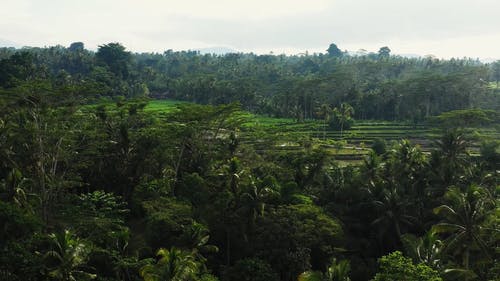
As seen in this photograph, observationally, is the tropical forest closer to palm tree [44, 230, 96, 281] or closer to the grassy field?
palm tree [44, 230, 96, 281]

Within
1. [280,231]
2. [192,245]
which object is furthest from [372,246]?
[192,245]

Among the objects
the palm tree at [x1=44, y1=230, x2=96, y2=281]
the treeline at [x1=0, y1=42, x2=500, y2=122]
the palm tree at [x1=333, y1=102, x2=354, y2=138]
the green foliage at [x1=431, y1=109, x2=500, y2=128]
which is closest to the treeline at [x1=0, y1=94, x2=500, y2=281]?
the palm tree at [x1=44, y1=230, x2=96, y2=281]

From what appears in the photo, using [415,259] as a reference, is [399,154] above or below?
above

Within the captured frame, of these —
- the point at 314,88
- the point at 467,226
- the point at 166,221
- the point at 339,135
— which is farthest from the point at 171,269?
the point at 314,88

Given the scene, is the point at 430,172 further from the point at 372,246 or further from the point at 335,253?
the point at 335,253

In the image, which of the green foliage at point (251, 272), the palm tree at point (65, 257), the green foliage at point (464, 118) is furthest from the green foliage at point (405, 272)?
the green foliage at point (464, 118)
